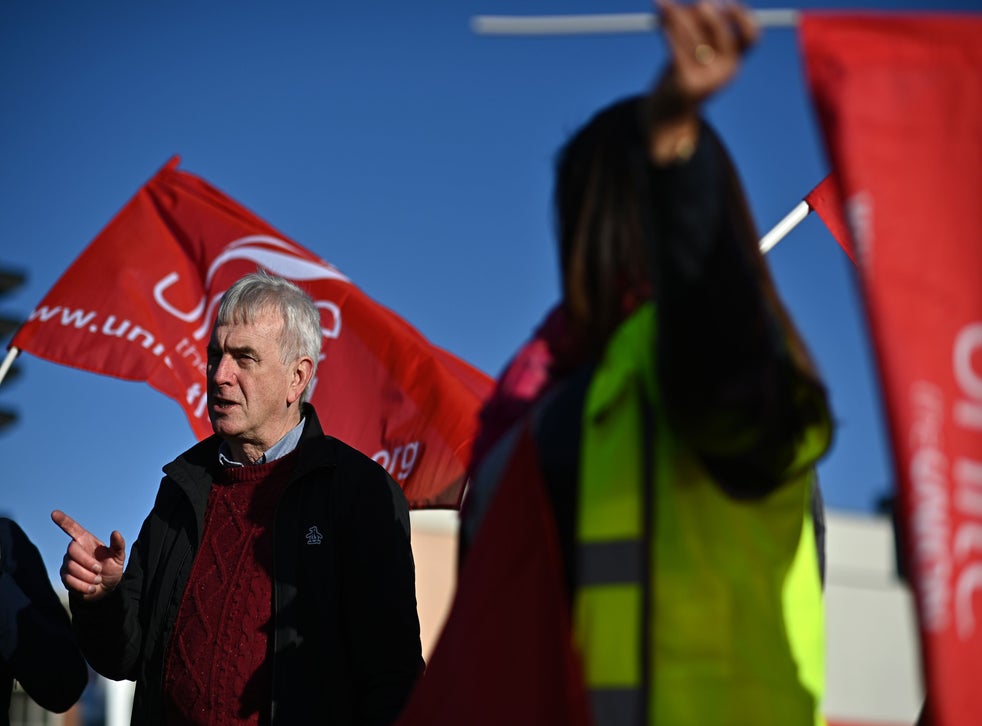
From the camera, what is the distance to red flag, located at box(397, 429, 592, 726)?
206cm

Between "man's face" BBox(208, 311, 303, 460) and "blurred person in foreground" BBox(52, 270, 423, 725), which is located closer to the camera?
"blurred person in foreground" BBox(52, 270, 423, 725)

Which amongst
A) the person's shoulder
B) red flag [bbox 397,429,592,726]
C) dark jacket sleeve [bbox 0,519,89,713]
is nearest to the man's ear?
the person's shoulder

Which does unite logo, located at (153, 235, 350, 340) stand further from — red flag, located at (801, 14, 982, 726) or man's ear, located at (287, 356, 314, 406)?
red flag, located at (801, 14, 982, 726)

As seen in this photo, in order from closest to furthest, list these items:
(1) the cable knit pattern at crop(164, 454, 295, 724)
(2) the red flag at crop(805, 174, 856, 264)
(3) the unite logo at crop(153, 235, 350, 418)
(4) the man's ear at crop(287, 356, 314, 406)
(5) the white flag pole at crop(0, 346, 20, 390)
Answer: (1) the cable knit pattern at crop(164, 454, 295, 724) < (4) the man's ear at crop(287, 356, 314, 406) < (2) the red flag at crop(805, 174, 856, 264) < (5) the white flag pole at crop(0, 346, 20, 390) < (3) the unite logo at crop(153, 235, 350, 418)

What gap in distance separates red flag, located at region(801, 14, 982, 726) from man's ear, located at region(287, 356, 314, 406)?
2356 millimetres

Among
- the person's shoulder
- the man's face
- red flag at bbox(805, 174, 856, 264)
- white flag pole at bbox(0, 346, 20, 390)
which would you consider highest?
red flag at bbox(805, 174, 856, 264)

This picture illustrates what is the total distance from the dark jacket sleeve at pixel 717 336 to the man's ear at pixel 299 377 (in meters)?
2.29

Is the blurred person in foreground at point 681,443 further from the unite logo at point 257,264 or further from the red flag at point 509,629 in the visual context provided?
the unite logo at point 257,264

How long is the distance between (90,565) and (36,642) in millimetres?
458

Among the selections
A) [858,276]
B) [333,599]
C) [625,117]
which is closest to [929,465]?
[858,276]

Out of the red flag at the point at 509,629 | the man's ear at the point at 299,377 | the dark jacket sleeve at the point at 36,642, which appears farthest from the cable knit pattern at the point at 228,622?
the red flag at the point at 509,629

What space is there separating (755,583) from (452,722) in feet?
1.59

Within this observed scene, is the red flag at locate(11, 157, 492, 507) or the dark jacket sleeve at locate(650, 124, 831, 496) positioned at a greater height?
the red flag at locate(11, 157, 492, 507)

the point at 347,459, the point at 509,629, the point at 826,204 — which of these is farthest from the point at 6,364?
the point at 509,629
